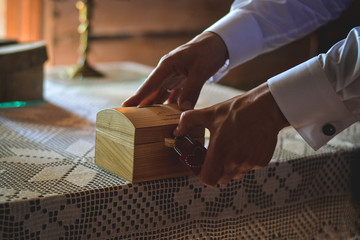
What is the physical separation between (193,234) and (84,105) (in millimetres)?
733

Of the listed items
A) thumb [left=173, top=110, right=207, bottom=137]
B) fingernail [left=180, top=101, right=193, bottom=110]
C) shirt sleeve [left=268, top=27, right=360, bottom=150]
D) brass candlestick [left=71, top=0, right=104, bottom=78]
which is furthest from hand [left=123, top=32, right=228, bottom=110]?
brass candlestick [left=71, top=0, right=104, bottom=78]

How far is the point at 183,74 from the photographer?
37.6 inches

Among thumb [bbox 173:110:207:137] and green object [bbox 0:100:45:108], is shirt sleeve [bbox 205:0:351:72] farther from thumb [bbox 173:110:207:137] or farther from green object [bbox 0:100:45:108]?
green object [bbox 0:100:45:108]

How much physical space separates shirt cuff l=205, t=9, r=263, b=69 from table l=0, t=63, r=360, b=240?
24cm

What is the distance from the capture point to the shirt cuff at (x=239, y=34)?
1.04 metres

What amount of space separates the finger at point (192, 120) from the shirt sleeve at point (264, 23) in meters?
0.34

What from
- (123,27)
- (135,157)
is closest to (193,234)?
(135,157)

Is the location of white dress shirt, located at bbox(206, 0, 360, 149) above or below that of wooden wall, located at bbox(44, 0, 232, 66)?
above

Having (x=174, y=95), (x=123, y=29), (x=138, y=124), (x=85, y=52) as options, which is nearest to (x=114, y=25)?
(x=123, y=29)

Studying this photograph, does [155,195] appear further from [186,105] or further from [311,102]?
[311,102]

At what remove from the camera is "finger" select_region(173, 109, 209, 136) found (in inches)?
29.6

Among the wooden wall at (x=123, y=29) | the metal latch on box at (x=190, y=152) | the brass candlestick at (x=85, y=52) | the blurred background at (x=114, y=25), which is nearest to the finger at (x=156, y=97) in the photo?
the metal latch on box at (x=190, y=152)

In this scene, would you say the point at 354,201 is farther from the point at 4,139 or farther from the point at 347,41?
the point at 4,139

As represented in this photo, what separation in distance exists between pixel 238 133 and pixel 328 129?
17 centimetres
